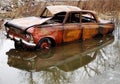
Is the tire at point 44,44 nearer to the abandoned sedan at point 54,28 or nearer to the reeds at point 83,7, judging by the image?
the abandoned sedan at point 54,28

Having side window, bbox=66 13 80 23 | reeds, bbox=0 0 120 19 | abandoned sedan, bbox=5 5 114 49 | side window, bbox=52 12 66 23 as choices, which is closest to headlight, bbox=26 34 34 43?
abandoned sedan, bbox=5 5 114 49

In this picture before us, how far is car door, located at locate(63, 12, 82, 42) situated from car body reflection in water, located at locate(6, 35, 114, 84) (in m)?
0.32

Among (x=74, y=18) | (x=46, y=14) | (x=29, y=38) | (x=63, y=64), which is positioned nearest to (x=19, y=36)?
(x=29, y=38)

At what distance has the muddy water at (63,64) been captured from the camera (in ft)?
27.0

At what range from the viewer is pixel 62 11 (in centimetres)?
1114

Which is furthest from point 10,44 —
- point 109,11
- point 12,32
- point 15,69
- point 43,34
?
point 109,11

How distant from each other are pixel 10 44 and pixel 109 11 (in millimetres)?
7551

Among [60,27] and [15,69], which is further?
[60,27]

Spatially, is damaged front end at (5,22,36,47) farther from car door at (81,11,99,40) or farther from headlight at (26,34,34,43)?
car door at (81,11,99,40)

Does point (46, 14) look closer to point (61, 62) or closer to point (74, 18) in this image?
point (74, 18)

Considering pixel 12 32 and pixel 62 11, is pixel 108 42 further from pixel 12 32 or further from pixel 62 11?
pixel 12 32

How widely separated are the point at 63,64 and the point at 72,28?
2167 mm

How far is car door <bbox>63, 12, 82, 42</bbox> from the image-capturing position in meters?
10.9

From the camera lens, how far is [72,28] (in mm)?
11039
